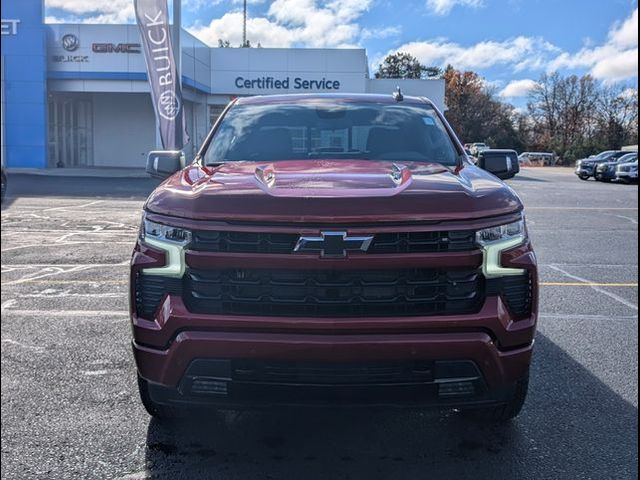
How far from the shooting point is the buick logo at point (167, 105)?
20.1 meters

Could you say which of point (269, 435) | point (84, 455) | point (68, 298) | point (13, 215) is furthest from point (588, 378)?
point (13, 215)

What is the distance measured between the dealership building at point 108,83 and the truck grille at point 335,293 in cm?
2734

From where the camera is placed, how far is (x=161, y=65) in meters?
20.0

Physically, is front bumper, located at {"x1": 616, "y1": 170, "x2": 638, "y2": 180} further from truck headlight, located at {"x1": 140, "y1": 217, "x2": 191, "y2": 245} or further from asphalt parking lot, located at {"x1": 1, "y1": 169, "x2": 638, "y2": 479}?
truck headlight, located at {"x1": 140, "y1": 217, "x2": 191, "y2": 245}

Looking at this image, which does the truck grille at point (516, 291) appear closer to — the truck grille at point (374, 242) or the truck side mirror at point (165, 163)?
the truck grille at point (374, 242)

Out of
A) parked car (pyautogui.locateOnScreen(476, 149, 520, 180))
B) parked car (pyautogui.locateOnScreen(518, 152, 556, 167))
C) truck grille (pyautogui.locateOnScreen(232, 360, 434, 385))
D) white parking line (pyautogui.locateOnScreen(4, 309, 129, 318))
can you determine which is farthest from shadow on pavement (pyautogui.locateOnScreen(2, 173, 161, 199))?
parked car (pyautogui.locateOnScreen(518, 152, 556, 167))

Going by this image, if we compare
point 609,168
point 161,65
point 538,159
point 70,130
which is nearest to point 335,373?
point 161,65

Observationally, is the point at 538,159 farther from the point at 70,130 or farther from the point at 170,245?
the point at 170,245

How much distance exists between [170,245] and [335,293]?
2.52ft

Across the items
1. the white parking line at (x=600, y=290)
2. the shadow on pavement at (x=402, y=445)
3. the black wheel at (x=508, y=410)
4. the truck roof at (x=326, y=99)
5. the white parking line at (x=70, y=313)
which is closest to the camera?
the shadow on pavement at (x=402, y=445)

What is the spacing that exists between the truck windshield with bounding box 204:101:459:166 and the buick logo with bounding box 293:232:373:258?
1396 mm

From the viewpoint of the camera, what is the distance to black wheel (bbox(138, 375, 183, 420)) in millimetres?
3321

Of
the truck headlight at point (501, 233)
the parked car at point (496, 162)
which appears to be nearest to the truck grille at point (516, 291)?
the truck headlight at point (501, 233)

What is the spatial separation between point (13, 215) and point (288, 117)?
35.2ft
